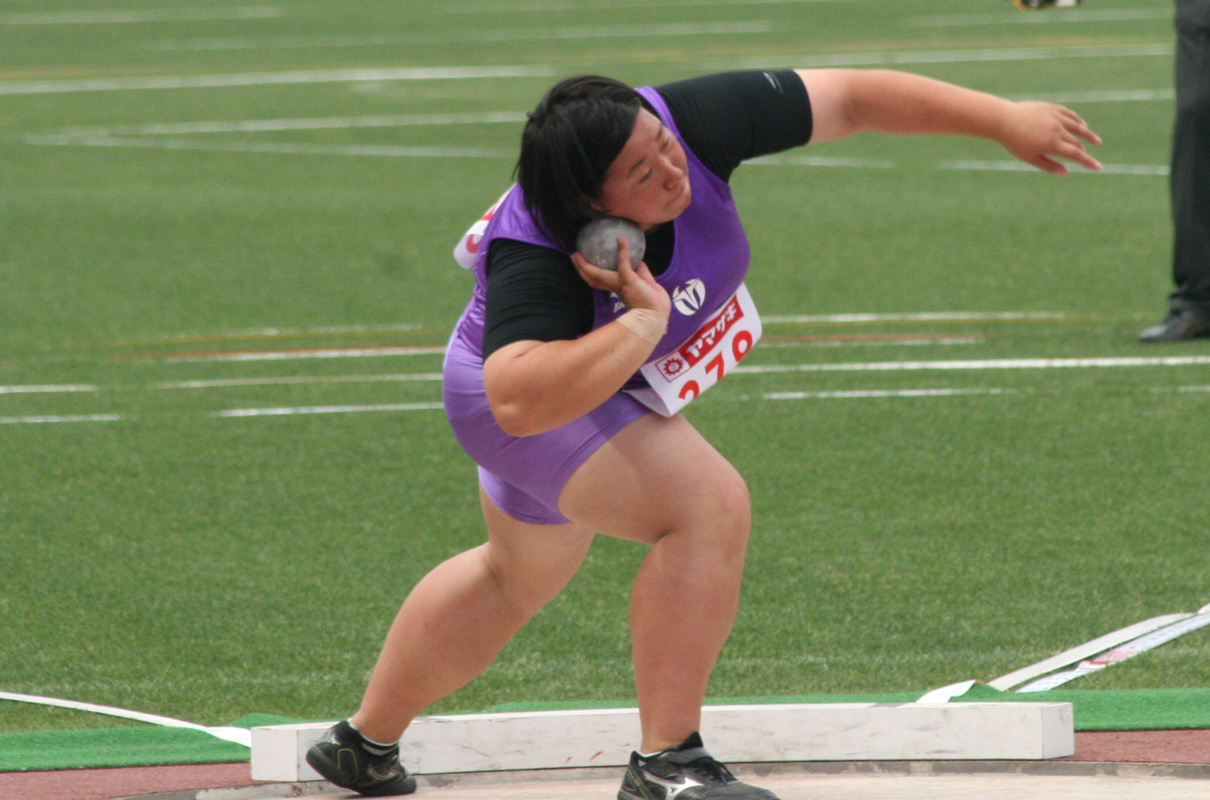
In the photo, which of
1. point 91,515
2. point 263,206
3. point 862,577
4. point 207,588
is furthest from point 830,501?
point 263,206

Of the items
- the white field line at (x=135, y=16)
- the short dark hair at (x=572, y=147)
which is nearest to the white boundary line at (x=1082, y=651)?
the short dark hair at (x=572, y=147)

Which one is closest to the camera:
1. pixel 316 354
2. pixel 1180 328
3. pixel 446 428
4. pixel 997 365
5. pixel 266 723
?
pixel 266 723

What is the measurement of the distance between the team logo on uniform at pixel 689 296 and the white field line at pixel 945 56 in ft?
55.5

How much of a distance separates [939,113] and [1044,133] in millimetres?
197

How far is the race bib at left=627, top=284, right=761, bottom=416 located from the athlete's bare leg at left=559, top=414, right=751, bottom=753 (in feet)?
0.23

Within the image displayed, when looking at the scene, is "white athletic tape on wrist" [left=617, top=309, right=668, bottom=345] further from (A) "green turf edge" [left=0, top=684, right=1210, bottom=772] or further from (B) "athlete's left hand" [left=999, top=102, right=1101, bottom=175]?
(A) "green turf edge" [left=0, top=684, right=1210, bottom=772]

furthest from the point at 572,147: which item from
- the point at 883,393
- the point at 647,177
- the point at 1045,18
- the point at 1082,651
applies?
the point at 1045,18

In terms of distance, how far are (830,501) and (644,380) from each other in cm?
281

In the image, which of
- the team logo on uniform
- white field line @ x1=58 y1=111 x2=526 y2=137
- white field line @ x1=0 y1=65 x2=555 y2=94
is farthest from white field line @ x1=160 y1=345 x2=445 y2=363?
white field line @ x1=0 y1=65 x2=555 y2=94

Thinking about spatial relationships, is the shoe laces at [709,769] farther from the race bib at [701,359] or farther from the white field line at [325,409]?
the white field line at [325,409]

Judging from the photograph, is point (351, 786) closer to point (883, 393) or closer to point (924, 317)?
point (883, 393)

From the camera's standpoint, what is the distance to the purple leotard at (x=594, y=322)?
3264mm

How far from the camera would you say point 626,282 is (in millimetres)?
3109

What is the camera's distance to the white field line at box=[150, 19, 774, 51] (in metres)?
24.8
